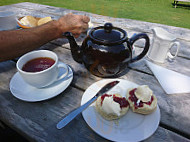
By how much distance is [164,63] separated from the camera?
1.03 metres

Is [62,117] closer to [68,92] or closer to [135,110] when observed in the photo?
[68,92]

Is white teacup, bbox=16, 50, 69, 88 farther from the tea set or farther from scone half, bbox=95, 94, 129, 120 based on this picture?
scone half, bbox=95, 94, 129, 120

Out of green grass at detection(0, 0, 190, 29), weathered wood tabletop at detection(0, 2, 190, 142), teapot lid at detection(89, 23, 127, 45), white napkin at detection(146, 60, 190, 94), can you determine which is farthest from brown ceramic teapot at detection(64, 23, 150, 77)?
green grass at detection(0, 0, 190, 29)

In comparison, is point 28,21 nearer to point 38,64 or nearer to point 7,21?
point 7,21

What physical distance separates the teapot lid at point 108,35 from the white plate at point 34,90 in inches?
11.4

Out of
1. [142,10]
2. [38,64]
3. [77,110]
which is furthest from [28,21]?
[142,10]

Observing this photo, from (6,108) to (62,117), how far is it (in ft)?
0.95

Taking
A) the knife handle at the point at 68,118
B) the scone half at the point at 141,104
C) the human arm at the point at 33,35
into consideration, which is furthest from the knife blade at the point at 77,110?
the human arm at the point at 33,35

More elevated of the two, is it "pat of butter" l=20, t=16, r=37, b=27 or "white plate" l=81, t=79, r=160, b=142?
"pat of butter" l=20, t=16, r=37, b=27

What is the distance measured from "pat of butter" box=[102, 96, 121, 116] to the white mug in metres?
0.58

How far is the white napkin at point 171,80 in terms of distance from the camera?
796 millimetres

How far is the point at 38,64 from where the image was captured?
0.79m

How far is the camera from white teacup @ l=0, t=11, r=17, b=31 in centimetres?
135

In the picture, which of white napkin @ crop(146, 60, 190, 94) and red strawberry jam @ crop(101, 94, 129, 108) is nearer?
red strawberry jam @ crop(101, 94, 129, 108)
